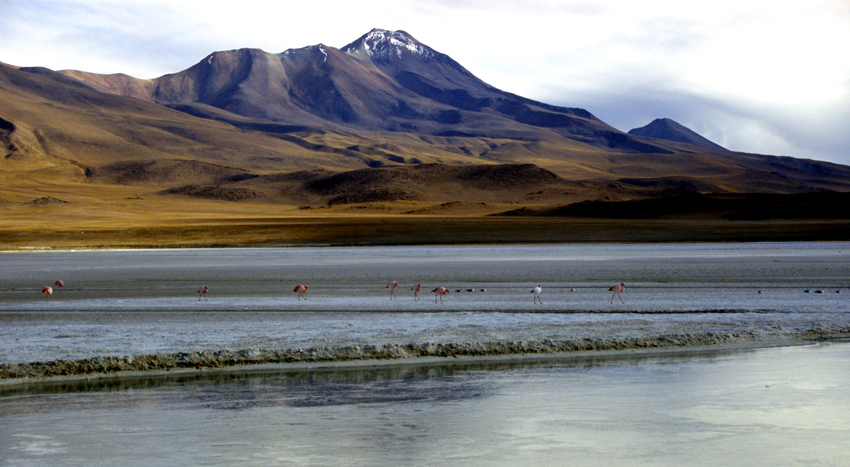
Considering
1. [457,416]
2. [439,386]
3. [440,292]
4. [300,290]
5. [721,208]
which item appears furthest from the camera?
[721,208]

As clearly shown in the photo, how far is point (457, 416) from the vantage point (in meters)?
8.37

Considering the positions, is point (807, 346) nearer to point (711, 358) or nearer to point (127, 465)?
point (711, 358)

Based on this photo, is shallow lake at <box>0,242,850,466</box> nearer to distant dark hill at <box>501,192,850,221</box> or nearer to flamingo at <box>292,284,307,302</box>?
flamingo at <box>292,284,307,302</box>

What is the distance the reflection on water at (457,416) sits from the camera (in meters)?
7.02

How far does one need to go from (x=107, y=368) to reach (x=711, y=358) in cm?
846

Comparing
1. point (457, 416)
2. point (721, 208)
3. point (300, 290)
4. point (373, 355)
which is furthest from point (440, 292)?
point (721, 208)

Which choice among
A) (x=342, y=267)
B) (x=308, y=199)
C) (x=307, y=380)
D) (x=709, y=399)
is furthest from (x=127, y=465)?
(x=308, y=199)

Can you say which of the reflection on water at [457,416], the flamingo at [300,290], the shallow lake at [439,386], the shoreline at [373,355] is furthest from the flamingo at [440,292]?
the reflection on water at [457,416]

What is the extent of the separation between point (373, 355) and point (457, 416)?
336 centimetres

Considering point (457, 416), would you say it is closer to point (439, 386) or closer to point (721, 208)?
point (439, 386)

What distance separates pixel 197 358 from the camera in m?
11.1

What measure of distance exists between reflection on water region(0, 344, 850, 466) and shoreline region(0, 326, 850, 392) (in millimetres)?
323

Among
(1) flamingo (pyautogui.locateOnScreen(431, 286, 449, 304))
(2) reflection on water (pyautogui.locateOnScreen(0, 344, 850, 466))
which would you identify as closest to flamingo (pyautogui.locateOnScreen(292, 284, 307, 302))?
(1) flamingo (pyautogui.locateOnScreen(431, 286, 449, 304))

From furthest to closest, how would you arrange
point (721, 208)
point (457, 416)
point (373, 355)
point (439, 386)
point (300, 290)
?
point (721, 208), point (300, 290), point (373, 355), point (439, 386), point (457, 416)
